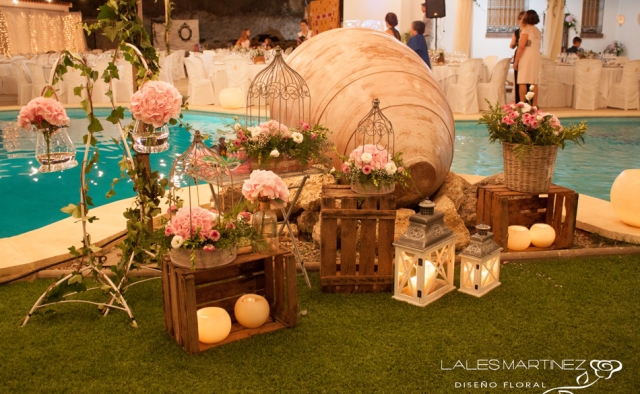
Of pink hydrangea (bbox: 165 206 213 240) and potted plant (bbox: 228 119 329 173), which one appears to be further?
potted plant (bbox: 228 119 329 173)

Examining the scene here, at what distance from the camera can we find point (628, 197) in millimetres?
4090

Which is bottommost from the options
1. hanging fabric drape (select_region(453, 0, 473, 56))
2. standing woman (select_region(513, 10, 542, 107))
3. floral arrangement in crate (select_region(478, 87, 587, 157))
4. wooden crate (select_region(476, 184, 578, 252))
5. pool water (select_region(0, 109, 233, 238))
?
pool water (select_region(0, 109, 233, 238))

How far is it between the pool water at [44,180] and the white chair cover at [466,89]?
3946mm

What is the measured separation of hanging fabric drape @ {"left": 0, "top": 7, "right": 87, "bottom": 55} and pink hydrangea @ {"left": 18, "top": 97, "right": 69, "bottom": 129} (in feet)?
55.6

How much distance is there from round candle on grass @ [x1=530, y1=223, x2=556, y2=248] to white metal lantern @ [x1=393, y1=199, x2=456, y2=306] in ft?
3.13

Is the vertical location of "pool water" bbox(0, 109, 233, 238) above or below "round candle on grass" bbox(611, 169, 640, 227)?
below

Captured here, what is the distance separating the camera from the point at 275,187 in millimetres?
2781

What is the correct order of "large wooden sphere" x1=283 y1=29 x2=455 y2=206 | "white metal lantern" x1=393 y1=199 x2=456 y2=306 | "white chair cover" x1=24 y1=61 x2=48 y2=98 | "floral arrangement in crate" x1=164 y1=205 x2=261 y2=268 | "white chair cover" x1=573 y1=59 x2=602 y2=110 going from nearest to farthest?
"floral arrangement in crate" x1=164 y1=205 x2=261 y2=268 < "white metal lantern" x1=393 y1=199 x2=456 y2=306 < "large wooden sphere" x1=283 y1=29 x2=455 y2=206 < "white chair cover" x1=573 y1=59 x2=602 y2=110 < "white chair cover" x1=24 y1=61 x2=48 y2=98

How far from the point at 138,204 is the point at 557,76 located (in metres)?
9.49

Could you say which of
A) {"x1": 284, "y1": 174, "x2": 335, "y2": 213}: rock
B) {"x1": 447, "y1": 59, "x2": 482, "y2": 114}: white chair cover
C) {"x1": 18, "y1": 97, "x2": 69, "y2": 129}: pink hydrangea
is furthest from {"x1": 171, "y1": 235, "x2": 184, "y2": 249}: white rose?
{"x1": 447, "y1": 59, "x2": 482, "y2": 114}: white chair cover

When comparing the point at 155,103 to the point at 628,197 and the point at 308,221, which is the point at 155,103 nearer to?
the point at 308,221

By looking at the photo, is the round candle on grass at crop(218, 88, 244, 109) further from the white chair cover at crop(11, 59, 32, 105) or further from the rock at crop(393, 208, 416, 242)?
the rock at crop(393, 208, 416, 242)

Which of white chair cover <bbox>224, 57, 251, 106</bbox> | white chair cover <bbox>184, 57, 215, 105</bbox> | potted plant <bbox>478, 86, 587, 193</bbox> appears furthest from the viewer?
white chair cover <bbox>184, 57, 215, 105</bbox>

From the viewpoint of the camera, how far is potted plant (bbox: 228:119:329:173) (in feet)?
10.7
